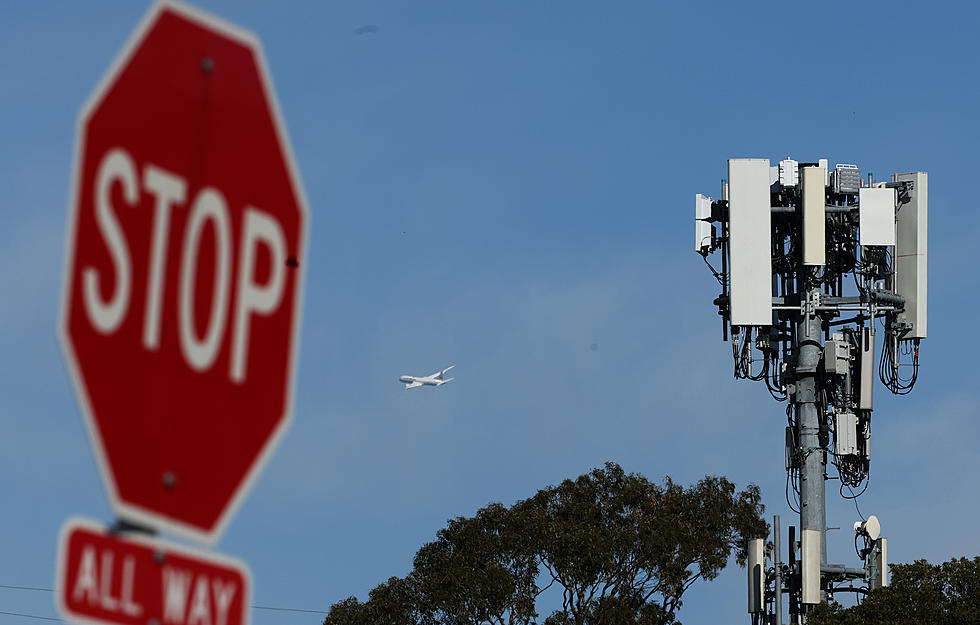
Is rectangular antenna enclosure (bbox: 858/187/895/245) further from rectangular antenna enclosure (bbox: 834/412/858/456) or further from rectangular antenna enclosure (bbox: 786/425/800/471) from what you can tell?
rectangular antenna enclosure (bbox: 786/425/800/471)

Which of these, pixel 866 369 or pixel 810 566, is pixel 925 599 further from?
pixel 866 369

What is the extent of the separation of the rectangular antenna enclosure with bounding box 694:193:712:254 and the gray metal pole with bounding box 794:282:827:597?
11.1 ft

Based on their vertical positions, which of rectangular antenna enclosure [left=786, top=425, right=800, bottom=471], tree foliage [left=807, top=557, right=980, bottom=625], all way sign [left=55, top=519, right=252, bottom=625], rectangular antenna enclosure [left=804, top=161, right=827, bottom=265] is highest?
rectangular antenna enclosure [left=804, top=161, right=827, bottom=265]

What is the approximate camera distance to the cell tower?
166ft

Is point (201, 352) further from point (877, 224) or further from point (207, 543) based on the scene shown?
point (877, 224)

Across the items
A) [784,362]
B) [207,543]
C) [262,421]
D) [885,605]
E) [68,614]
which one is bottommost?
[68,614]

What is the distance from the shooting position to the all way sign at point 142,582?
12.1ft

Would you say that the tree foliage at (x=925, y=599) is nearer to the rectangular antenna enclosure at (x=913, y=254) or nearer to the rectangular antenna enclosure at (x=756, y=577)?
the rectangular antenna enclosure at (x=756, y=577)

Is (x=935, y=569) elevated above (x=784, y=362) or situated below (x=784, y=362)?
below

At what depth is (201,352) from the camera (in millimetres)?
4109

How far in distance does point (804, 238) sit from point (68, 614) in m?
48.2

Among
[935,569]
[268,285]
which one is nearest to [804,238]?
[935,569]

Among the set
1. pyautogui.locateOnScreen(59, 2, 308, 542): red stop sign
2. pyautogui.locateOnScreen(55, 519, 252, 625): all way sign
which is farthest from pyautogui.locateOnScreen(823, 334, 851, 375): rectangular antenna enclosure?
pyautogui.locateOnScreen(55, 519, 252, 625): all way sign

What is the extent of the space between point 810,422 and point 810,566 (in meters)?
4.69
